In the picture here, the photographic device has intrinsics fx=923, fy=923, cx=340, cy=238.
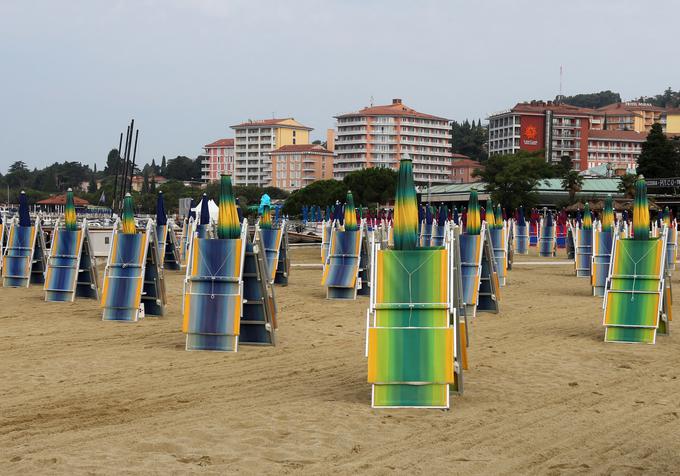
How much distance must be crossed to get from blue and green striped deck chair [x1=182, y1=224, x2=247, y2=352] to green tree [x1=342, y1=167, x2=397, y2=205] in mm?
71510

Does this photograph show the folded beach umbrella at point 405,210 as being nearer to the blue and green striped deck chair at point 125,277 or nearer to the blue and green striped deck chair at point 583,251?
the blue and green striped deck chair at point 125,277

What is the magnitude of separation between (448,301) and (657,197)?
6064 centimetres

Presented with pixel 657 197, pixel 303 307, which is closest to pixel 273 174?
pixel 657 197

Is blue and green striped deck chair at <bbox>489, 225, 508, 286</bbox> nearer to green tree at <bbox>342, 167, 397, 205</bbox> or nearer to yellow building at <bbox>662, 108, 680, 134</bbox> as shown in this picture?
green tree at <bbox>342, 167, 397, 205</bbox>

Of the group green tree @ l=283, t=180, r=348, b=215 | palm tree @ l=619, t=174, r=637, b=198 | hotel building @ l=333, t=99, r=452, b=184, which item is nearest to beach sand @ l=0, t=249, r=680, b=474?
palm tree @ l=619, t=174, r=637, b=198

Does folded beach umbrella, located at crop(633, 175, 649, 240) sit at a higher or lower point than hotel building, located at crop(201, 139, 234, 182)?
lower

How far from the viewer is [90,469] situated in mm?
5801

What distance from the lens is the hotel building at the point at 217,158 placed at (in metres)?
171

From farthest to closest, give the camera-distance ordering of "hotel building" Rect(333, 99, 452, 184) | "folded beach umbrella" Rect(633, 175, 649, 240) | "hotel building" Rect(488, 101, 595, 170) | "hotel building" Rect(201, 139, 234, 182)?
1. "hotel building" Rect(201, 139, 234, 182)
2. "hotel building" Rect(333, 99, 452, 184)
3. "hotel building" Rect(488, 101, 595, 170)
4. "folded beach umbrella" Rect(633, 175, 649, 240)

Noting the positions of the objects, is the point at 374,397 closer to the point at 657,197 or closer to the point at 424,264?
the point at 424,264

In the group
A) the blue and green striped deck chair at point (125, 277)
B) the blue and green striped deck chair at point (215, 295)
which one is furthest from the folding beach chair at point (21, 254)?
the blue and green striped deck chair at point (215, 295)

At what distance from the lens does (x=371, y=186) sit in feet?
272

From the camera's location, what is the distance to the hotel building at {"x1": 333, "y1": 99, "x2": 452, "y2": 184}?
5423 inches

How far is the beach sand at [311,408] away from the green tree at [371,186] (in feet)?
228
